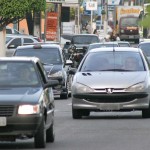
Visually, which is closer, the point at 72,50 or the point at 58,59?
the point at 58,59

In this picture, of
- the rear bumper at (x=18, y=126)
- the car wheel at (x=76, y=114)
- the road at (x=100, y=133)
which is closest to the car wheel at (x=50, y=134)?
the road at (x=100, y=133)

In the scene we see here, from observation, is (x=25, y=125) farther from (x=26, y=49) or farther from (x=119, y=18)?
(x=119, y=18)

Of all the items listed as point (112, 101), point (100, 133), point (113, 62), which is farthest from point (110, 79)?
point (100, 133)

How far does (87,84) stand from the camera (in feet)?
63.4

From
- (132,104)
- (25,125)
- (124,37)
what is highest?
(25,125)

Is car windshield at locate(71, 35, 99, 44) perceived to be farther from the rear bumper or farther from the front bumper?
the rear bumper

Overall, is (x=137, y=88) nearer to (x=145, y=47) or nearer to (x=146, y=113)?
(x=146, y=113)

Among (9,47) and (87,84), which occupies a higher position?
(87,84)

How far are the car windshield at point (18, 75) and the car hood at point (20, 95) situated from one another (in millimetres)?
247

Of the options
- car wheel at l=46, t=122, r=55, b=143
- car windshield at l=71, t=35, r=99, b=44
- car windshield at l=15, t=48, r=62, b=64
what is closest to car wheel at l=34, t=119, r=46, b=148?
car wheel at l=46, t=122, r=55, b=143

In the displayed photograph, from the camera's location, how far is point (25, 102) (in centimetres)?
1312

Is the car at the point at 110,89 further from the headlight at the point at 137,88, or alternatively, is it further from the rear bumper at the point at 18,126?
the rear bumper at the point at 18,126

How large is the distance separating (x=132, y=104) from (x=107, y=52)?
187 cm

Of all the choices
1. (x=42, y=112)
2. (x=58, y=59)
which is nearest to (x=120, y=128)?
(x=42, y=112)
